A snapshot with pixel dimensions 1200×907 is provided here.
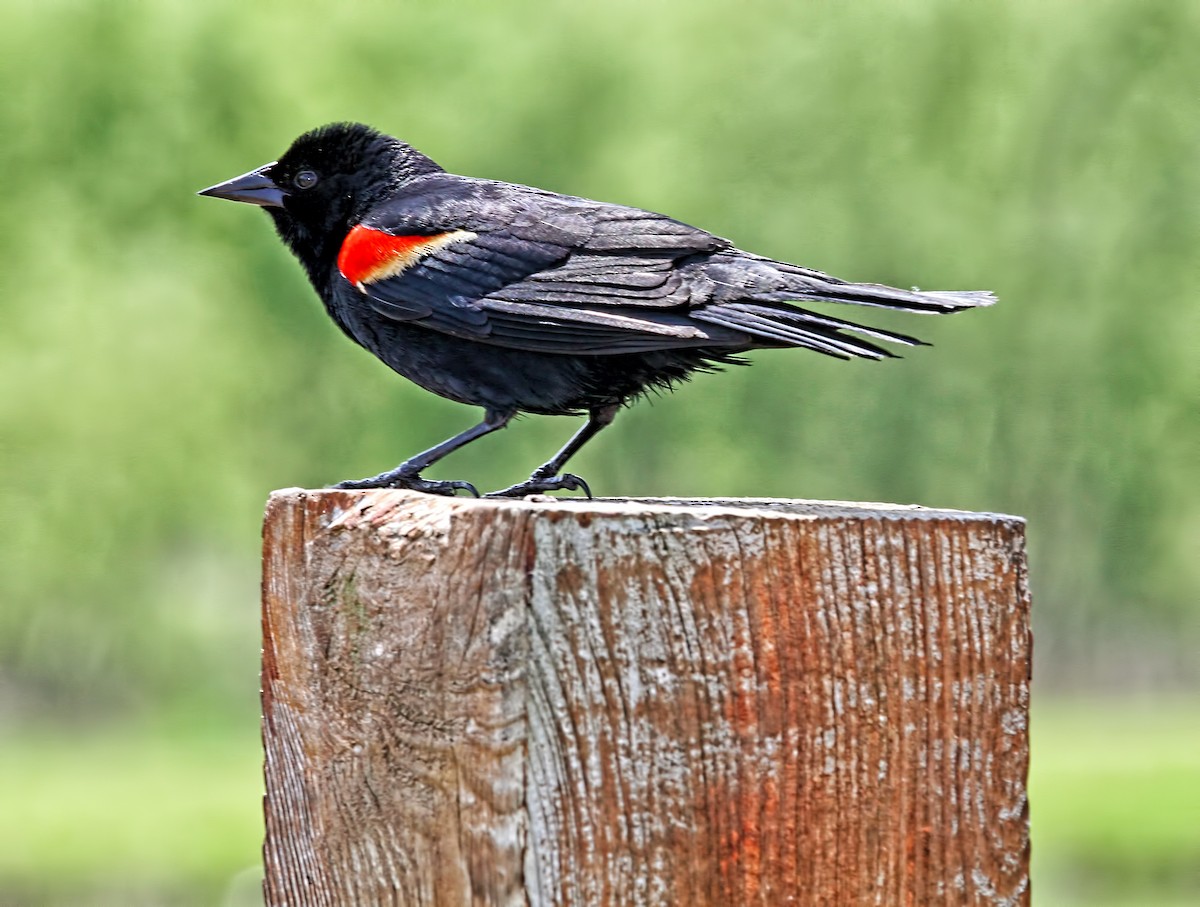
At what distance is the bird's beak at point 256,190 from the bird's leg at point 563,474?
1.27 meters

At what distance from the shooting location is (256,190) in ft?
12.9

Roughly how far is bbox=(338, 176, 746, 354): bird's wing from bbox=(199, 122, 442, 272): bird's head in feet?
1.32

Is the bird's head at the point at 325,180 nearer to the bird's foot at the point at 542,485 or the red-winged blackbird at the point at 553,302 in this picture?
the red-winged blackbird at the point at 553,302

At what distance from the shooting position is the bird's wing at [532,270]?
2945 mm

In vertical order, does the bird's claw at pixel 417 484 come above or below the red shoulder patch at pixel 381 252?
below

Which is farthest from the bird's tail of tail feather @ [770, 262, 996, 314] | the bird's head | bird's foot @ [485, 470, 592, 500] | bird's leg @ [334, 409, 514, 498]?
the bird's head

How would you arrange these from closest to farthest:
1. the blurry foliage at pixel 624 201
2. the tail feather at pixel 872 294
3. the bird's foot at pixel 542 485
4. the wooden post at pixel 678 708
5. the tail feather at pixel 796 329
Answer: the wooden post at pixel 678 708, the tail feather at pixel 796 329, the tail feather at pixel 872 294, the bird's foot at pixel 542 485, the blurry foliage at pixel 624 201

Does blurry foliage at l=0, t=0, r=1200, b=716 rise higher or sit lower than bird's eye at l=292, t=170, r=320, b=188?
higher

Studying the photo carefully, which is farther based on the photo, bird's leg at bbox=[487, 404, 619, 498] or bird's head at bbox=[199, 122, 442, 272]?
bird's head at bbox=[199, 122, 442, 272]

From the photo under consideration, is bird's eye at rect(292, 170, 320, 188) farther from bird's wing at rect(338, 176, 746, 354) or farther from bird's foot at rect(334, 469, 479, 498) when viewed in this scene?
bird's foot at rect(334, 469, 479, 498)

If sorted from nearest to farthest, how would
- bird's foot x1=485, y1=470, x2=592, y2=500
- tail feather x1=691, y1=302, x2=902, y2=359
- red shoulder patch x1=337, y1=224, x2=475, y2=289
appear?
tail feather x1=691, y1=302, x2=902, y2=359 → bird's foot x1=485, y1=470, x2=592, y2=500 → red shoulder patch x1=337, y1=224, x2=475, y2=289

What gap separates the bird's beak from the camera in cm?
391

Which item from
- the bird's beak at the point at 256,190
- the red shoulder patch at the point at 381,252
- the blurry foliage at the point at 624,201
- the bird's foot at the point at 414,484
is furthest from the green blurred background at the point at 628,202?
the bird's foot at the point at 414,484

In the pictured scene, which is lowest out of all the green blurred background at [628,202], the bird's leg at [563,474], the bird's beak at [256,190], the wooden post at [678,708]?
→ the wooden post at [678,708]
